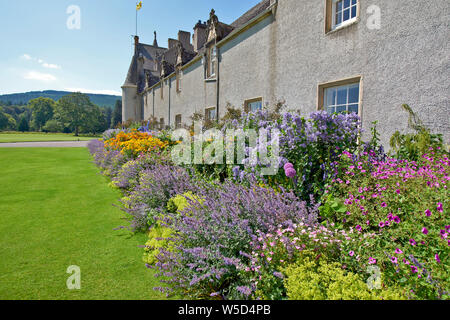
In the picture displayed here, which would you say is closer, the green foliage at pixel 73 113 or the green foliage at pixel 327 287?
the green foliage at pixel 327 287

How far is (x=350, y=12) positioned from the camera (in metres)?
6.46

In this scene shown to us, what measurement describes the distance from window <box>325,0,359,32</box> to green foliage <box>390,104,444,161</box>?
2926 millimetres

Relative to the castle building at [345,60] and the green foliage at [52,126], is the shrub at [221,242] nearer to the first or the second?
the castle building at [345,60]

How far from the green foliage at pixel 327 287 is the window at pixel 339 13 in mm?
6461

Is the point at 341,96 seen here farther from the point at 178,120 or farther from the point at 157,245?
the point at 178,120

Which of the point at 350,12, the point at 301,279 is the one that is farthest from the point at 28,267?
the point at 350,12

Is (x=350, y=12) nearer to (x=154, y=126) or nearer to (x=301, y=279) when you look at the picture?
(x=301, y=279)

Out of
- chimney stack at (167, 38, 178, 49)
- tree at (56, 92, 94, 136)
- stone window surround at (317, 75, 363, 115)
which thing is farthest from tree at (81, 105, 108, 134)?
stone window surround at (317, 75, 363, 115)

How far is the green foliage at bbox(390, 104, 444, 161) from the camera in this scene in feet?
15.4

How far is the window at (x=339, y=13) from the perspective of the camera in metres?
6.46

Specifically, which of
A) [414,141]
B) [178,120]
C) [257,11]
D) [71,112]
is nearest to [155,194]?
[414,141]

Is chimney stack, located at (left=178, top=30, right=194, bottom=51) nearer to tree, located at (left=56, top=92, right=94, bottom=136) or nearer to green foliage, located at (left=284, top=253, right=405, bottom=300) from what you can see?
green foliage, located at (left=284, top=253, right=405, bottom=300)

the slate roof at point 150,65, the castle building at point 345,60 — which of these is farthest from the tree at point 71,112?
the castle building at point 345,60

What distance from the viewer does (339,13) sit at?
6.77 m
